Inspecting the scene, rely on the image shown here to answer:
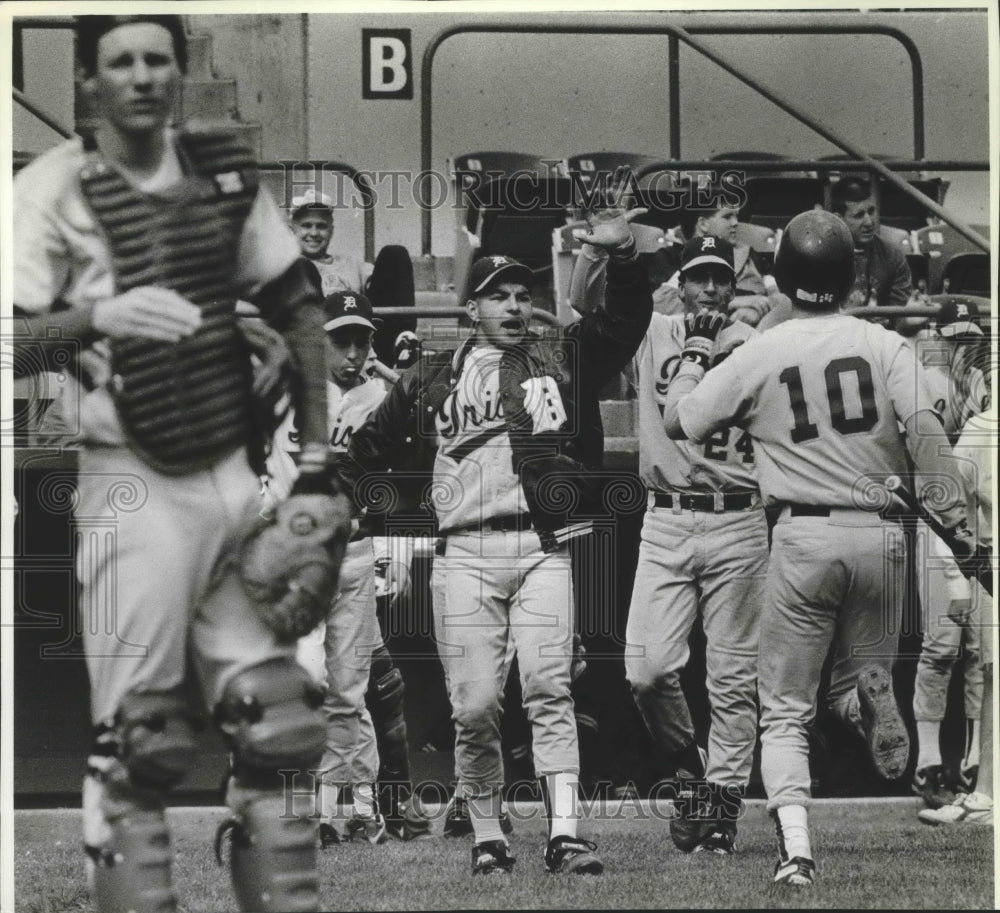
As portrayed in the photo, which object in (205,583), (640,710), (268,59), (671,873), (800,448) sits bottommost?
Answer: (671,873)

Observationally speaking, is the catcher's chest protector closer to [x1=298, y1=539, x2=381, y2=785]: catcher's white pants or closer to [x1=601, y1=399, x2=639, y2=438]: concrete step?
[x1=298, y1=539, x2=381, y2=785]: catcher's white pants

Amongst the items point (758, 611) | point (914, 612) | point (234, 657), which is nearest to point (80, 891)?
point (234, 657)

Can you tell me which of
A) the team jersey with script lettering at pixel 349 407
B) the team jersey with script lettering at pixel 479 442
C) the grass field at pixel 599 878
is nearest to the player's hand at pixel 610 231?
the team jersey with script lettering at pixel 479 442

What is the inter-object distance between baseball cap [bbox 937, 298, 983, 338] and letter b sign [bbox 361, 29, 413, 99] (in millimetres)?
1770

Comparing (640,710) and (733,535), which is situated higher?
(733,535)

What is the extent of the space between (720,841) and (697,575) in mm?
826

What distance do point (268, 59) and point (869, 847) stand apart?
9.69ft

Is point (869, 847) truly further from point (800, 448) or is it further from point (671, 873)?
point (800, 448)

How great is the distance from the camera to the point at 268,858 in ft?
14.7

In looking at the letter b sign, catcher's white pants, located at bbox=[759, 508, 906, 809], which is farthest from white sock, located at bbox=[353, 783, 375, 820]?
the letter b sign

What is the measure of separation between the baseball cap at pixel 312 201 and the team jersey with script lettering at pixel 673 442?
3.51 feet

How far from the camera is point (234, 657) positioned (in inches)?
177

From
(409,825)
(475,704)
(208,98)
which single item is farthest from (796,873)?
(208,98)

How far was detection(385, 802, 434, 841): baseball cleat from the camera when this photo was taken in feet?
17.1
